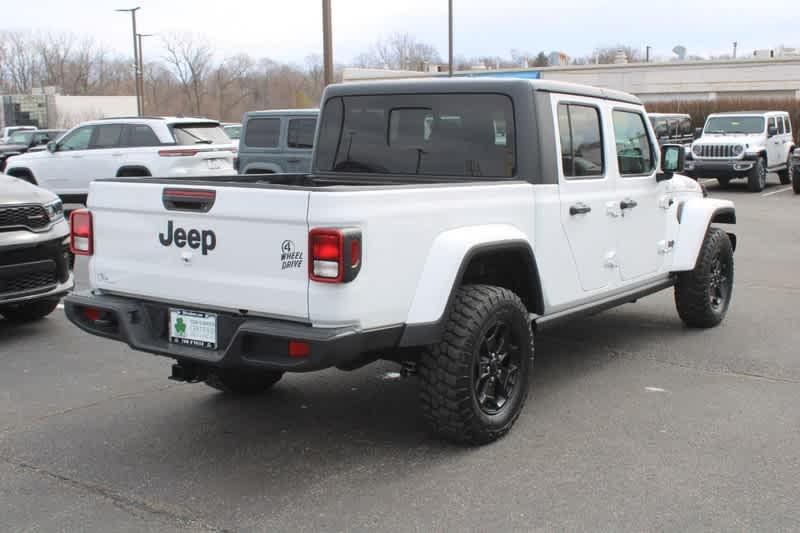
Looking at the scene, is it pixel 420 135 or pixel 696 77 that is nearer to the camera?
pixel 420 135

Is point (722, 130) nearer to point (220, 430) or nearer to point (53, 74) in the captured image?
point (220, 430)

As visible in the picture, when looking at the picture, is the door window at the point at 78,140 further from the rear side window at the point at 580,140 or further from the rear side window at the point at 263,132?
the rear side window at the point at 580,140

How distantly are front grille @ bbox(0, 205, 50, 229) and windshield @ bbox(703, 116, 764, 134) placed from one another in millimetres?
19743

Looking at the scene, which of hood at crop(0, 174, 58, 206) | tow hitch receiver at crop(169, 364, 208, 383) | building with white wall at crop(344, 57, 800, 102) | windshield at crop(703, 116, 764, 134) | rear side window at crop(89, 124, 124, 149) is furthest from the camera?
building with white wall at crop(344, 57, 800, 102)

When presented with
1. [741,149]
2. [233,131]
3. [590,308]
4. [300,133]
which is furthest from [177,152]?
[741,149]

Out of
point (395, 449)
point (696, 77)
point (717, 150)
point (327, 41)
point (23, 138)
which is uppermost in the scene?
point (696, 77)

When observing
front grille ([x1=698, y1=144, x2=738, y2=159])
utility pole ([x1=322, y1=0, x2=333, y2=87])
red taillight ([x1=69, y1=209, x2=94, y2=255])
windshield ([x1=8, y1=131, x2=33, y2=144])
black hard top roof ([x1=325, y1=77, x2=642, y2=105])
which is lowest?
front grille ([x1=698, y1=144, x2=738, y2=159])

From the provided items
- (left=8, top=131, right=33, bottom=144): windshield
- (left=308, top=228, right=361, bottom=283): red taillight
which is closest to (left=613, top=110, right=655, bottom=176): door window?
(left=308, top=228, right=361, bottom=283): red taillight

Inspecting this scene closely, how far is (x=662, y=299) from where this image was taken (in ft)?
29.4

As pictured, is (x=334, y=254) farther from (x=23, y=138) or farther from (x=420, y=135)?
(x=23, y=138)

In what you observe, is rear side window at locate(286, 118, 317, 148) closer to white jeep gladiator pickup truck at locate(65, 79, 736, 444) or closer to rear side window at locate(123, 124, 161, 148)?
rear side window at locate(123, 124, 161, 148)

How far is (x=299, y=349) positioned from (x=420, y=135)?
2.12m

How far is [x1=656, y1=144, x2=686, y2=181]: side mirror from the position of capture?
665 cm

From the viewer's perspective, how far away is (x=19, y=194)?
7480mm
